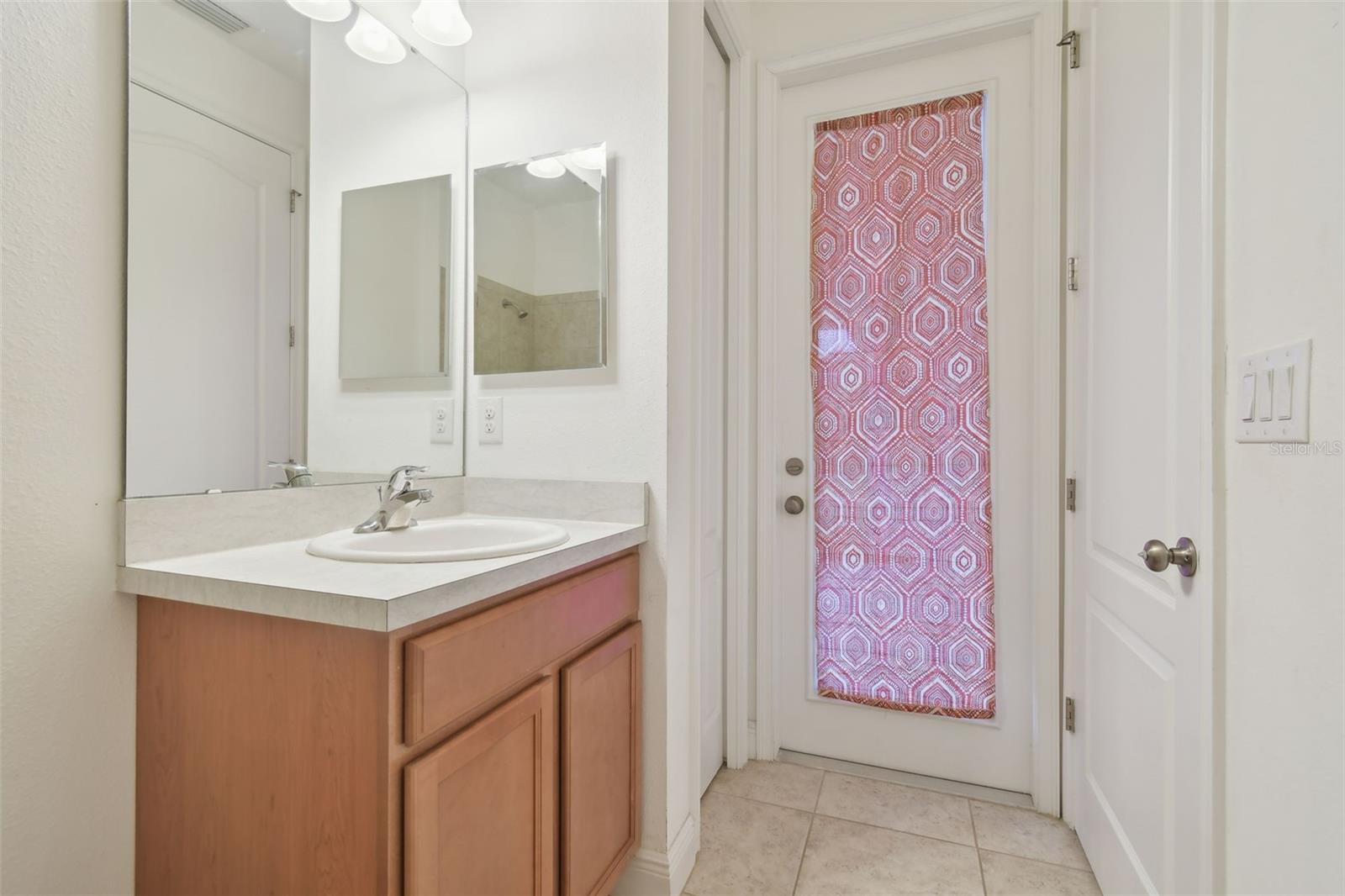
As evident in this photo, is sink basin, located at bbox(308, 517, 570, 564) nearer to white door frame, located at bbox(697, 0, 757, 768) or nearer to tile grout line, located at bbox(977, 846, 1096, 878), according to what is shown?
white door frame, located at bbox(697, 0, 757, 768)

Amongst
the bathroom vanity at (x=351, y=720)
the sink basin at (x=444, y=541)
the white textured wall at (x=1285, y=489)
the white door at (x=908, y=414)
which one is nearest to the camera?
the white textured wall at (x=1285, y=489)

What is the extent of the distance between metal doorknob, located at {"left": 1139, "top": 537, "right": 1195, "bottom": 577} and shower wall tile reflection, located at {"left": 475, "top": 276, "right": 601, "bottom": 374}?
116 cm

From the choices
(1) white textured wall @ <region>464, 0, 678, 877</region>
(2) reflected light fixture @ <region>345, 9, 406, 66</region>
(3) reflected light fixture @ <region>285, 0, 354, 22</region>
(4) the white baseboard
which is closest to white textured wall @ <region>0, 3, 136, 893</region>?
(3) reflected light fixture @ <region>285, 0, 354, 22</region>

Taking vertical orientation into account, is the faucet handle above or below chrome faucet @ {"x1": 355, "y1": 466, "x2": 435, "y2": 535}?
above

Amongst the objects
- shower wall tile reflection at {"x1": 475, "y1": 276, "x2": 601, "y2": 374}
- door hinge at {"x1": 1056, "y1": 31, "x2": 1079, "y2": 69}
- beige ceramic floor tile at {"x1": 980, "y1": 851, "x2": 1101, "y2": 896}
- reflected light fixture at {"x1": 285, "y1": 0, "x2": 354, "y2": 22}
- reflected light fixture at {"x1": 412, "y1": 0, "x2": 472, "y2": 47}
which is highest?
door hinge at {"x1": 1056, "y1": 31, "x2": 1079, "y2": 69}

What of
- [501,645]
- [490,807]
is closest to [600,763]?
[490,807]

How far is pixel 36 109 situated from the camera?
2.74ft

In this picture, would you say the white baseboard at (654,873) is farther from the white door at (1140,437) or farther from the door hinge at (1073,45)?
the door hinge at (1073,45)

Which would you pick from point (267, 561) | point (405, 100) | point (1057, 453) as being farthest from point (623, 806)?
point (405, 100)

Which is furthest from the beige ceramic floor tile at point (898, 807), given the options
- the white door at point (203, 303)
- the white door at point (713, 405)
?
the white door at point (203, 303)

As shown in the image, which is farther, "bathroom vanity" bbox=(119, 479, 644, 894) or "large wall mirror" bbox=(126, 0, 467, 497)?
"large wall mirror" bbox=(126, 0, 467, 497)

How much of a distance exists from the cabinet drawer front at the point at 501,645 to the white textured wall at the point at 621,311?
0.71 ft

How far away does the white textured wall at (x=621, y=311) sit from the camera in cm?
139

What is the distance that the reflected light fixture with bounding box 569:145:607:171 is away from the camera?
4.72 ft
